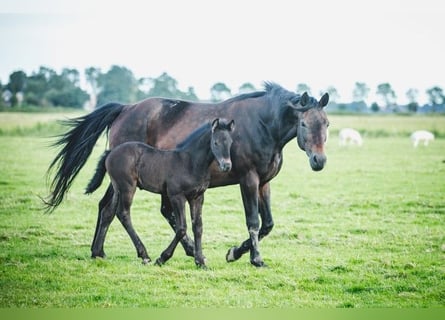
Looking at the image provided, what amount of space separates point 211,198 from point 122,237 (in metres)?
4.22

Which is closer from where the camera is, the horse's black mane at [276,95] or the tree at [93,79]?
the horse's black mane at [276,95]

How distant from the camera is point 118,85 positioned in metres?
41.3

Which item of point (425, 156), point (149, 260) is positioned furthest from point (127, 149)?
point (425, 156)

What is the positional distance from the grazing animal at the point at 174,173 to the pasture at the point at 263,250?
510 mm

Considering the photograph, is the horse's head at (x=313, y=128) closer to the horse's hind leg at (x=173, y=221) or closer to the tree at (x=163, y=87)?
the horse's hind leg at (x=173, y=221)

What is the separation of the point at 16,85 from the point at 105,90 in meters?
17.0

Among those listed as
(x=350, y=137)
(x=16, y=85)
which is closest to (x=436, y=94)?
(x=350, y=137)

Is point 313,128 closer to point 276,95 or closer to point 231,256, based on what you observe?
point 276,95

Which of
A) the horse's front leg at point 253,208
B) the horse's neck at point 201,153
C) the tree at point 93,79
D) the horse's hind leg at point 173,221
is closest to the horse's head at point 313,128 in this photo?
the horse's front leg at point 253,208

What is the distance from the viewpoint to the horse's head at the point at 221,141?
7.22 meters

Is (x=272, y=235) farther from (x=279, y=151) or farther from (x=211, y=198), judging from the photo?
(x=211, y=198)

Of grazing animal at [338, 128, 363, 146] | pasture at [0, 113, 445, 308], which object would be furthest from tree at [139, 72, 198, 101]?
pasture at [0, 113, 445, 308]

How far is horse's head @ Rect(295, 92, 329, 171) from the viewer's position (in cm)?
725

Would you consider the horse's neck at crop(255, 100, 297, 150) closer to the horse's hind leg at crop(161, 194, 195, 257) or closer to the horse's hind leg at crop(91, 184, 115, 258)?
the horse's hind leg at crop(161, 194, 195, 257)
